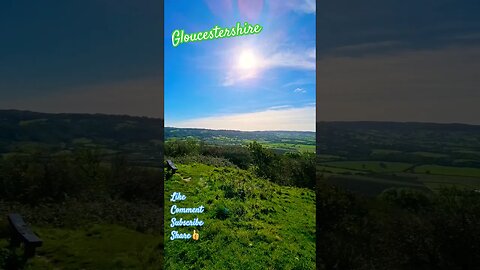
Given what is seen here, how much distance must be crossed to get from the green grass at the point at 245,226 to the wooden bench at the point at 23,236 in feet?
5.19

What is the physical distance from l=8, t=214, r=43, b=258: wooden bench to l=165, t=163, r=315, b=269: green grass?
158 centimetres

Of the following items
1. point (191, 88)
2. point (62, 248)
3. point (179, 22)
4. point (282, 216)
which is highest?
point (179, 22)

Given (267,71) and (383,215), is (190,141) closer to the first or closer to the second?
(267,71)

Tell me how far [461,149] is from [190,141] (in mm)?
2950

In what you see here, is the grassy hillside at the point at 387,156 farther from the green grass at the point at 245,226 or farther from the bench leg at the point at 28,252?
the bench leg at the point at 28,252

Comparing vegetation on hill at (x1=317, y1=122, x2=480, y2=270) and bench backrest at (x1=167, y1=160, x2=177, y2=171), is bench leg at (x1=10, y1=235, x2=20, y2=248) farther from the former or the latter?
vegetation on hill at (x1=317, y1=122, x2=480, y2=270)

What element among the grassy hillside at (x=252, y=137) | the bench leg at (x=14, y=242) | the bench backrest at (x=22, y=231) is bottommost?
the bench leg at (x=14, y=242)

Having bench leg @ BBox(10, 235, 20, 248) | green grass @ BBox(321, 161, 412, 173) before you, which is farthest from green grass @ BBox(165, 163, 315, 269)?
bench leg @ BBox(10, 235, 20, 248)

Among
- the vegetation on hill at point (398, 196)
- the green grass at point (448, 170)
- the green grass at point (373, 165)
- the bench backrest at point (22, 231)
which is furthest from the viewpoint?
the bench backrest at point (22, 231)

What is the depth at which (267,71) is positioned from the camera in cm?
595

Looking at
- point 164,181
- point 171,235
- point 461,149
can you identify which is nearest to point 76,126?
point 164,181

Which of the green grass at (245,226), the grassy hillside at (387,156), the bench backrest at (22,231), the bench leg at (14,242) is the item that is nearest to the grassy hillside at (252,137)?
the grassy hillside at (387,156)

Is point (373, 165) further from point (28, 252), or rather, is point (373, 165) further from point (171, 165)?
point (28, 252)

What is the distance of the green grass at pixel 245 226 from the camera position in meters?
5.87
